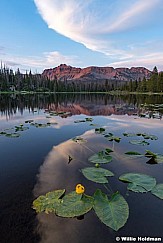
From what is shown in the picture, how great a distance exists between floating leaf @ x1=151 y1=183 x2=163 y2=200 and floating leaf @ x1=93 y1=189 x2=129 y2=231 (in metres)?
1.20

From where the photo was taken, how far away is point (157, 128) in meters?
14.0

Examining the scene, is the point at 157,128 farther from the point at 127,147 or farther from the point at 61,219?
the point at 61,219

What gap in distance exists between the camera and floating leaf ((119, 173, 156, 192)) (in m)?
5.03

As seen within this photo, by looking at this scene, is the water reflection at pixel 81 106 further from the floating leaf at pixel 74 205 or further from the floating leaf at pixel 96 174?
the floating leaf at pixel 74 205

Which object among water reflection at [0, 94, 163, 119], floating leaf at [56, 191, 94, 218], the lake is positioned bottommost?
the lake

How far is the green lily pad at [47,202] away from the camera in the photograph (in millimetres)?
4246

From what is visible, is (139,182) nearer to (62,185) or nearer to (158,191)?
(158,191)

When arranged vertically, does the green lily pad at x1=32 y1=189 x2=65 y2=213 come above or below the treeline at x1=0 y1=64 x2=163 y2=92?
below

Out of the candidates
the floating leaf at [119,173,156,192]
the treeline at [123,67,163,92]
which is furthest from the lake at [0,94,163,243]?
the treeline at [123,67,163,92]

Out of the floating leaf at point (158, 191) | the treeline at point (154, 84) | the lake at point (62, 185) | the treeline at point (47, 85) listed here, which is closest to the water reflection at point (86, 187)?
the lake at point (62, 185)

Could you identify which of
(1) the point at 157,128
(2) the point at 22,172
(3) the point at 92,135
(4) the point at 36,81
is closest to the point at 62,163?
(2) the point at 22,172

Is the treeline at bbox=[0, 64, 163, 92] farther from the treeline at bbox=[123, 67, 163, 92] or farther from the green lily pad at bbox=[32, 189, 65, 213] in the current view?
the green lily pad at bbox=[32, 189, 65, 213]

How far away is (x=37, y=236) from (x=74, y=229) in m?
0.76

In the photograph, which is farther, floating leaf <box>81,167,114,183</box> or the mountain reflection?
floating leaf <box>81,167,114,183</box>
